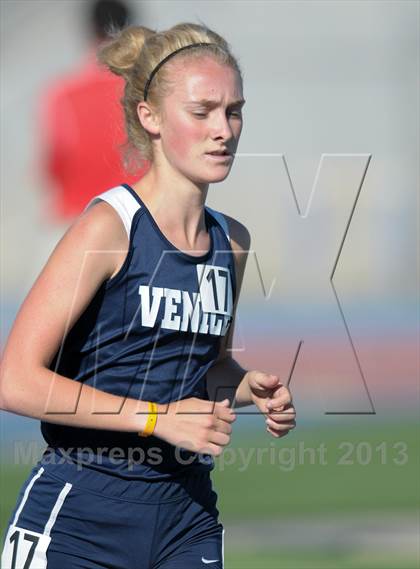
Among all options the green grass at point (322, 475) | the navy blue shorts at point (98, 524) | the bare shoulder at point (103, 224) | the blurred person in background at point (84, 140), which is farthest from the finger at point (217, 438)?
the blurred person in background at point (84, 140)

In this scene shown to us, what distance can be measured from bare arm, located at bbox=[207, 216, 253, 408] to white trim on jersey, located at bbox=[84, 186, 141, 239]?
347 mm

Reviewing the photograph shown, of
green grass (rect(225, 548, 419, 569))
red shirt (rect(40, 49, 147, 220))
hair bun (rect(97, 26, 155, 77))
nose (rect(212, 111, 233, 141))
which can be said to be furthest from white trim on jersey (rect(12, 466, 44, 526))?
red shirt (rect(40, 49, 147, 220))

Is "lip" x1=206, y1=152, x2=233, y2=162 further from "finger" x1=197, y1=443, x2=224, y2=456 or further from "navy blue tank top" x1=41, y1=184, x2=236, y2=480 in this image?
"finger" x1=197, y1=443, x2=224, y2=456

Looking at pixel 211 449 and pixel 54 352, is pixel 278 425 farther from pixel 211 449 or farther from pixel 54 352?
pixel 54 352

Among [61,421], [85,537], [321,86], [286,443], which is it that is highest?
[321,86]

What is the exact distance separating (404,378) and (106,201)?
6.65 meters

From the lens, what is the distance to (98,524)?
7.39 ft

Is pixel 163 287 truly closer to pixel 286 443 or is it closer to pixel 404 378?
pixel 286 443

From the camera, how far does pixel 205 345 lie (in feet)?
7.93

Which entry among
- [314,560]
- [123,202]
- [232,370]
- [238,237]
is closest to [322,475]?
[314,560]

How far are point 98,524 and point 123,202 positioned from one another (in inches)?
26.2

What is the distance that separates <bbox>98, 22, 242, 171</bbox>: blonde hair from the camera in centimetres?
246

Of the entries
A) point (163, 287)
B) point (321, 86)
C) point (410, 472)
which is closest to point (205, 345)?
point (163, 287)

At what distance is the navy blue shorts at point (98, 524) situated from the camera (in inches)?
87.9
